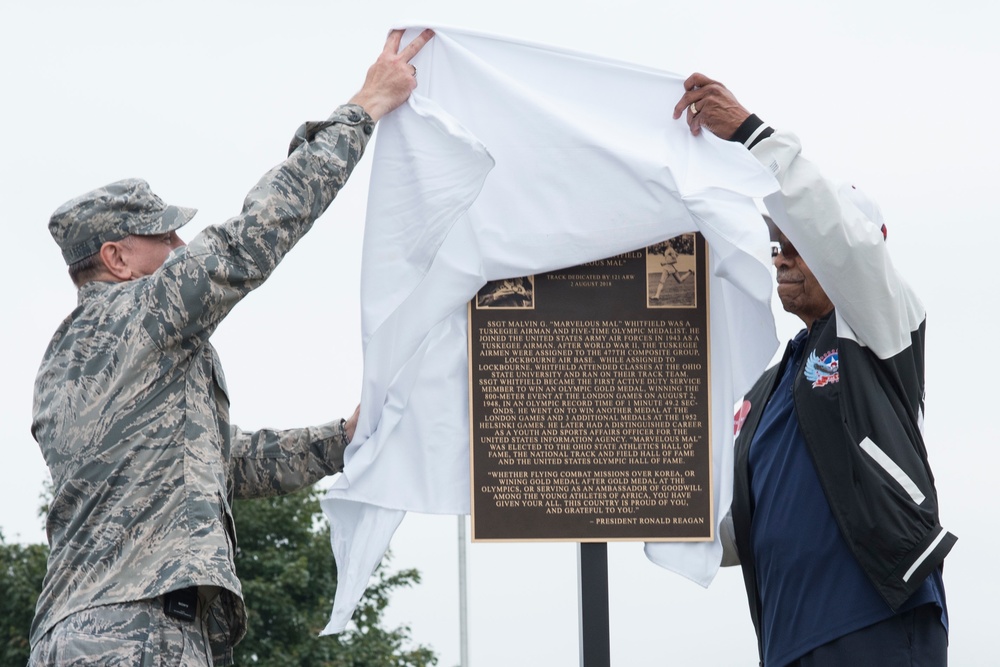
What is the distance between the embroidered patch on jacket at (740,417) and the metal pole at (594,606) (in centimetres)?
80

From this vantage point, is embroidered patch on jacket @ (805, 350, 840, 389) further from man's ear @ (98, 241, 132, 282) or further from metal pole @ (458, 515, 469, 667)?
metal pole @ (458, 515, 469, 667)

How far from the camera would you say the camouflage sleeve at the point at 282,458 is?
205 inches

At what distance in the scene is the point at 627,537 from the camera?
5176mm

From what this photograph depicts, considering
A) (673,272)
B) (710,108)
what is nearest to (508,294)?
(673,272)

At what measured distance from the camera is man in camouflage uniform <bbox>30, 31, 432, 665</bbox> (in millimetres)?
4156

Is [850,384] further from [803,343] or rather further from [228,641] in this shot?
[228,641]

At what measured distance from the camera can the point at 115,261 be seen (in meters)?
4.67

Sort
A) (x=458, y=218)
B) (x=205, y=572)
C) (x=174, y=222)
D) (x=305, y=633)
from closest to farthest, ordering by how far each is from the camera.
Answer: (x=205, y=572) → (x=174, y=222) → (x=458, y=218) → (x=305, y=633)

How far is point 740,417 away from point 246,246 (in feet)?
7.84

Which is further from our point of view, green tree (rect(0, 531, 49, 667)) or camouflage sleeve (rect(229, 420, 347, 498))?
green tree (rect(0, 531, 49, 667))

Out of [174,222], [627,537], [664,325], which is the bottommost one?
[627,537]

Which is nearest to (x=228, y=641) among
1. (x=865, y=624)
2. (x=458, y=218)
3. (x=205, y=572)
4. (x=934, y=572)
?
(x=205, y=572)

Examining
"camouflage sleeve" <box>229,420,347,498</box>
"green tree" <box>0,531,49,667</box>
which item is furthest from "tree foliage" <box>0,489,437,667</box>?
"camouflage sleeve" <box>229,420,347,498</box>

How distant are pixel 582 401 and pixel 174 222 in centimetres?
180
